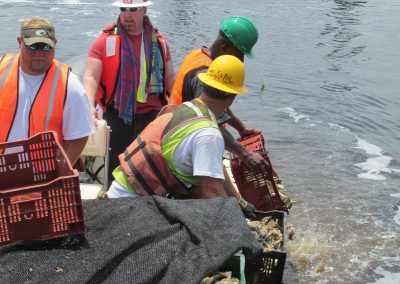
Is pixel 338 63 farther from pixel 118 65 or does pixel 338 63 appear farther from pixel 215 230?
pixel 215 230

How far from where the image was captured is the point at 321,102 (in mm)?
13383

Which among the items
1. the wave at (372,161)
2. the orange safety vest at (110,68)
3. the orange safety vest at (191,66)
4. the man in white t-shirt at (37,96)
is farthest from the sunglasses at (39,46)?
the wave at (372,161)

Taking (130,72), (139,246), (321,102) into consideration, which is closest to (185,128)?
(139,246)

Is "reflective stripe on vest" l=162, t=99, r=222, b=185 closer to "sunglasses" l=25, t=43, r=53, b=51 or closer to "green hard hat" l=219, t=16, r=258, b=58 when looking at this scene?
"sunglasses" l=25, t=43, r=53, b=51

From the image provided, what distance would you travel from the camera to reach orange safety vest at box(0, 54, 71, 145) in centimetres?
402

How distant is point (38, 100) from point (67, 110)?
0.21 metres

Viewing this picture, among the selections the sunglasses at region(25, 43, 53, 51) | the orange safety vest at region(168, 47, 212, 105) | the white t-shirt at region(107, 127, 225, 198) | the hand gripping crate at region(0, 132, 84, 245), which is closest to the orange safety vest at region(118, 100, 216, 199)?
the white t-shirt at region(107, 127, 225, 198)

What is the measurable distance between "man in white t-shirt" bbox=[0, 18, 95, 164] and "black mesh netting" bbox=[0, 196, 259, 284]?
896mm

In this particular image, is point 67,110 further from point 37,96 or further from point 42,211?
point 42,211

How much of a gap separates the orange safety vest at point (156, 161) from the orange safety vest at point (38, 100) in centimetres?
68

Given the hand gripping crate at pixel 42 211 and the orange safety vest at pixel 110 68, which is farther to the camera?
the orange safety vest at pixel 110 68

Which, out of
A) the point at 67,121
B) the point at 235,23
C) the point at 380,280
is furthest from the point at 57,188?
the point at 380,280

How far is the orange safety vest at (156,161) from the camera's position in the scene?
3.64 m

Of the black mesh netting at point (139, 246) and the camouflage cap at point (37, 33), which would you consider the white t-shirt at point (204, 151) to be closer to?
the black mesh netting at point (139, 246)
